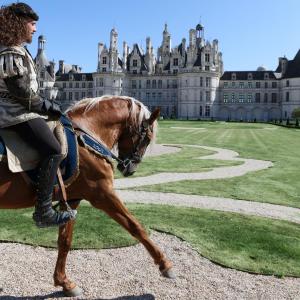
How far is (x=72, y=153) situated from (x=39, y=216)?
714 mm

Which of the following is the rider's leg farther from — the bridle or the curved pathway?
the curved pathway

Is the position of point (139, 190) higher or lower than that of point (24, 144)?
lower

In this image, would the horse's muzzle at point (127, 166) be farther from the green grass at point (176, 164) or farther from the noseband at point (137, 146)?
the green grass at point (176, 164)

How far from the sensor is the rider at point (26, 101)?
13.1 ft

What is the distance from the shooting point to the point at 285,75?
3654 inches

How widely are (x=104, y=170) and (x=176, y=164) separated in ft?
40.0

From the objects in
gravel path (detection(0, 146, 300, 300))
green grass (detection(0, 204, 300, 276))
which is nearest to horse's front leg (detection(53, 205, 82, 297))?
gravel path (detection(0, 146, 300, 300))

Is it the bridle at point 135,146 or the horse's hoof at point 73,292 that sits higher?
the bridle at point 135,146

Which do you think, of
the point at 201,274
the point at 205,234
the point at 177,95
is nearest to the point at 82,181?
the point at 201,274

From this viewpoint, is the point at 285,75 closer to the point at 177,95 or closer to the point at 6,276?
the point at 177,95

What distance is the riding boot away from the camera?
4293 mm

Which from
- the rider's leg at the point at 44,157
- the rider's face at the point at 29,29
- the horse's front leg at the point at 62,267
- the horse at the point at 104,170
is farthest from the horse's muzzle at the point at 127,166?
the rider's face at the point at 29,29

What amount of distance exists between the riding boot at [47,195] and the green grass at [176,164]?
9.24 m

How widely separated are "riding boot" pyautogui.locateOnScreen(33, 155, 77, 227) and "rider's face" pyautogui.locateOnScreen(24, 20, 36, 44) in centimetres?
116
